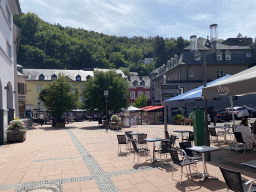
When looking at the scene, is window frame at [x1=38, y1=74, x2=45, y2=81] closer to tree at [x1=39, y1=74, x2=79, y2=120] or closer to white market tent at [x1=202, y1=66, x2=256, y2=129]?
tree at [x1=39, y1=74, x2=79, y2=120]

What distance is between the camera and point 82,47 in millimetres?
76312

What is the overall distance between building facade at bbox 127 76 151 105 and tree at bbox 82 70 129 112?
95.6ft

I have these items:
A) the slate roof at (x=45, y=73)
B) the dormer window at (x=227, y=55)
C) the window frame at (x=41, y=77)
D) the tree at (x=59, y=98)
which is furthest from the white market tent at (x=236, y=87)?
the window frame at (x=41, y=77)

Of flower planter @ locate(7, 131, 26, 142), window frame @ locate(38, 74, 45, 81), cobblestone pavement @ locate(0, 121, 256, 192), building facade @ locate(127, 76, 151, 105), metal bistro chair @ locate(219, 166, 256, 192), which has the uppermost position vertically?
window frame @ locate(38, 74, 45, 81)

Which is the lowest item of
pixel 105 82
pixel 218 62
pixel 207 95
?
pixel 207 95

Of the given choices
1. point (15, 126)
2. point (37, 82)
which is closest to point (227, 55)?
point (15, 126)

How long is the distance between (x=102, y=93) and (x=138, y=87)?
1291 inches

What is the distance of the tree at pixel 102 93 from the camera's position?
23500 millimetres

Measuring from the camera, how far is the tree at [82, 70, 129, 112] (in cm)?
2350

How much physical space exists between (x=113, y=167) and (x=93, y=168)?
0.63m

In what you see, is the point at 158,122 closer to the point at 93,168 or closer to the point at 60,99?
the point at 60,99

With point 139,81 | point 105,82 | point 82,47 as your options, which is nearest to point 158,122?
point 105,82

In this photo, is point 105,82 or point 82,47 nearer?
point 105,82

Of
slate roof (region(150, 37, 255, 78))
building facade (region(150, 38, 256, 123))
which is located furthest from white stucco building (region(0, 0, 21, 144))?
slate roof (region(150, 37, 255, 78))
